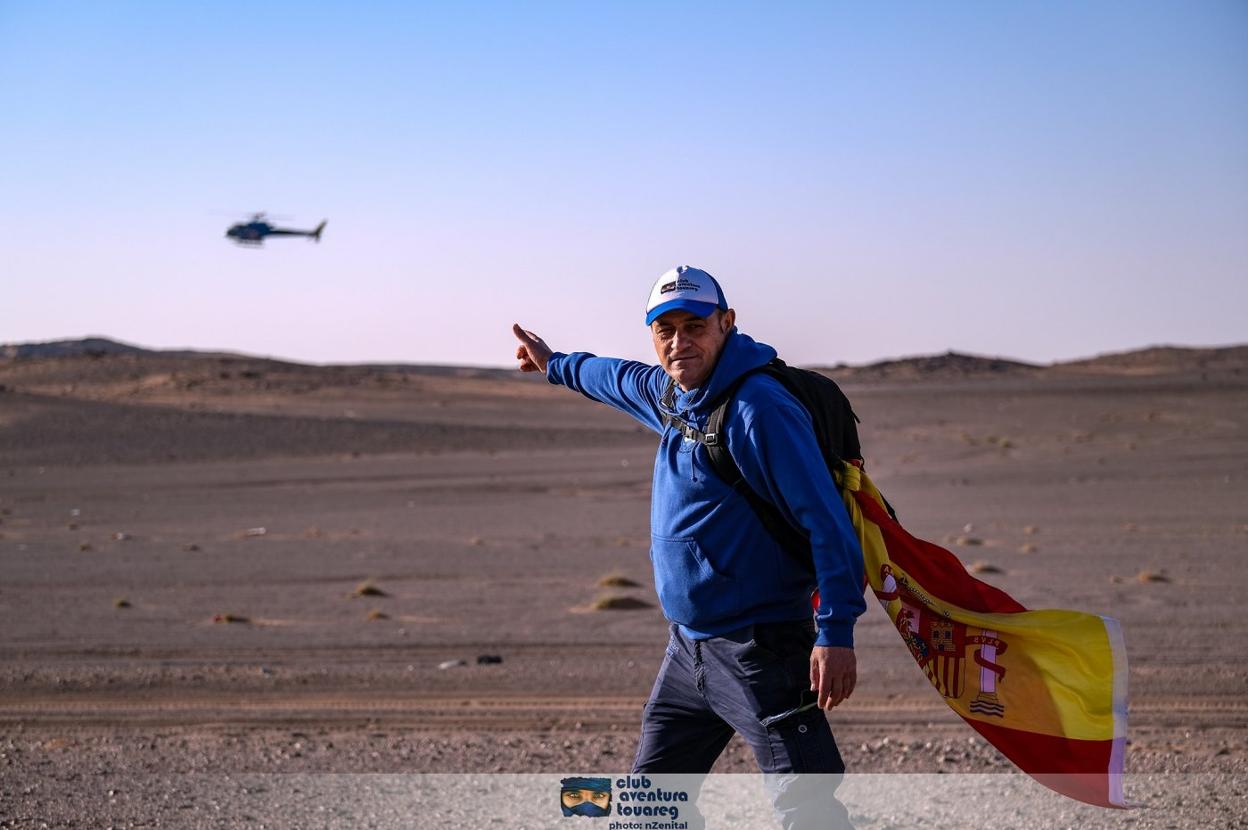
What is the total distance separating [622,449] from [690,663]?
160 ft

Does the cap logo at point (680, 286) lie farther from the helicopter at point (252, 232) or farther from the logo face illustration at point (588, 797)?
the helicopter at point (252, 232)

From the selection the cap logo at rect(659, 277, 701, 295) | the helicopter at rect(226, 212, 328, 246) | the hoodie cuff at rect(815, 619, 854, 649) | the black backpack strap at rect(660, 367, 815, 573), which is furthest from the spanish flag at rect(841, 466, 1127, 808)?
the helicopter at rect(226, 212, 328, 246)

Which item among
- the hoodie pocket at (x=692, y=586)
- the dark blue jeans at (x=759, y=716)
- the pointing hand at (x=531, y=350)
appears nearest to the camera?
the dark blue jeans at (x=759, y=716)

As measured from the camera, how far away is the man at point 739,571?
3.93 m

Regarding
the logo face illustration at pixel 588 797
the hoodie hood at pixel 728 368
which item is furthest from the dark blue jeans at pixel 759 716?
the hoodie hood at pixel 728 368

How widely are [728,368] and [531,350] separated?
169 centimetres

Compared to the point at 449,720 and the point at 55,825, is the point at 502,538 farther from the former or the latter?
the point at 55,825

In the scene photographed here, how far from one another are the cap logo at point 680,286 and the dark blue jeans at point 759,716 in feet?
3.35

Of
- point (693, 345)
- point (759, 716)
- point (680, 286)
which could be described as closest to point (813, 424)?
point (693, 345)

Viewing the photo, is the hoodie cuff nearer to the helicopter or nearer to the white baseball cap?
the white baseball cap

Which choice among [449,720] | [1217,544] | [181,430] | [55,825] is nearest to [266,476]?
[181,430]

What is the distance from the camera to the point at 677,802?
4.48 metres

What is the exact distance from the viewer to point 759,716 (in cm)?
413

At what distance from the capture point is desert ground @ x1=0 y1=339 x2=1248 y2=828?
792 cm
